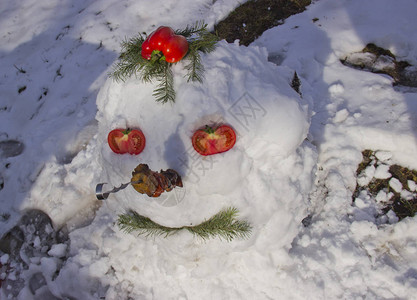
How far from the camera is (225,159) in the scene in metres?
2.11

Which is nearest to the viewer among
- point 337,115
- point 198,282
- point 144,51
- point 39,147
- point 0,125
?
point 144,51

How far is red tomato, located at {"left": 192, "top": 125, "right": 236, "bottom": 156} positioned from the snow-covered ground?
0.32ft

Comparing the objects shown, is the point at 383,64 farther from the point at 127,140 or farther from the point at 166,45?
the point at 127,140

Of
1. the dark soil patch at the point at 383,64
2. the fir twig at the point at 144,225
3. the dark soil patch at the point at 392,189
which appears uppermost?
the fir twig at the point at 144,225

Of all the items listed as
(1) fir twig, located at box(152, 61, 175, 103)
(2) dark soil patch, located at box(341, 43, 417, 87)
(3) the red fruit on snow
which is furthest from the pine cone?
(2) dark soil patch, located at box(341, 43, 417, 87)

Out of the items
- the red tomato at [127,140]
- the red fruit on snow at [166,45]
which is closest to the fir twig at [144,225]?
the red tomato at [127,140]

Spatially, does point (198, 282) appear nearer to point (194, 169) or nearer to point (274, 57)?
point (194, 169)

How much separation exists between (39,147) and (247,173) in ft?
8.76

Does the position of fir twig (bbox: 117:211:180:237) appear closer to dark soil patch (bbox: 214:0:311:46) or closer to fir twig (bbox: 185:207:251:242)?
fir twig (bbox: 185:207:251:242)

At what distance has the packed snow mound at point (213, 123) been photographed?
2123 millimetres

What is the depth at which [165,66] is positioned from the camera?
85.2 inches

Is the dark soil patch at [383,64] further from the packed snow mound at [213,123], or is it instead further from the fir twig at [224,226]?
the fir twig at [224,226]

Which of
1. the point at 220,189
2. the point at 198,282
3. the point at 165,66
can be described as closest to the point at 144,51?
the point at 165,66

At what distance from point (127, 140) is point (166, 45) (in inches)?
24.6
